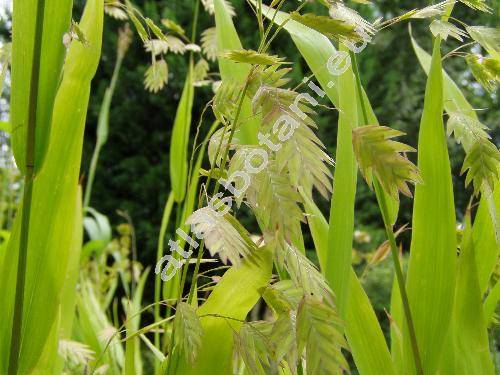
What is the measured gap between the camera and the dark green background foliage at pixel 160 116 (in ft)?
17.3

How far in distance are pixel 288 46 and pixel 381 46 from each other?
50.6 inches

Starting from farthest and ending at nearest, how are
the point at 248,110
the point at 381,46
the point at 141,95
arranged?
the point at 381,46 < the point at 141,95 < the point at 248,110

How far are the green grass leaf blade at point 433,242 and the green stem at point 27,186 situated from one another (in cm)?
30

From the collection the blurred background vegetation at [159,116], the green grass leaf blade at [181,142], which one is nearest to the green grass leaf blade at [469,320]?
the green grass leaf blade at [181,142]

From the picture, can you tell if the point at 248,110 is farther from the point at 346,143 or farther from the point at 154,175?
the point at 154,175

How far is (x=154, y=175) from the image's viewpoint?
5.38 metres

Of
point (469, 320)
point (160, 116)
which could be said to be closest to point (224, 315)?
point (469, 320)

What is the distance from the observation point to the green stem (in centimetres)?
43

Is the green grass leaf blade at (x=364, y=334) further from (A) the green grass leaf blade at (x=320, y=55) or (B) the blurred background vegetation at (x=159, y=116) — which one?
(B) the blurred background vegetation at (x=159, y=116)

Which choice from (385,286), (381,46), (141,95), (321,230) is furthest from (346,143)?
(381,46)

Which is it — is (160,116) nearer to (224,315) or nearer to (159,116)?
(159,116)

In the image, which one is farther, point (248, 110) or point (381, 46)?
point (381, 46)

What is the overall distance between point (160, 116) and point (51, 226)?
17.6 feet

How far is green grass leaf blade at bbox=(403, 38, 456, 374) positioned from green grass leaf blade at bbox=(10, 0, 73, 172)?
0.29 m
